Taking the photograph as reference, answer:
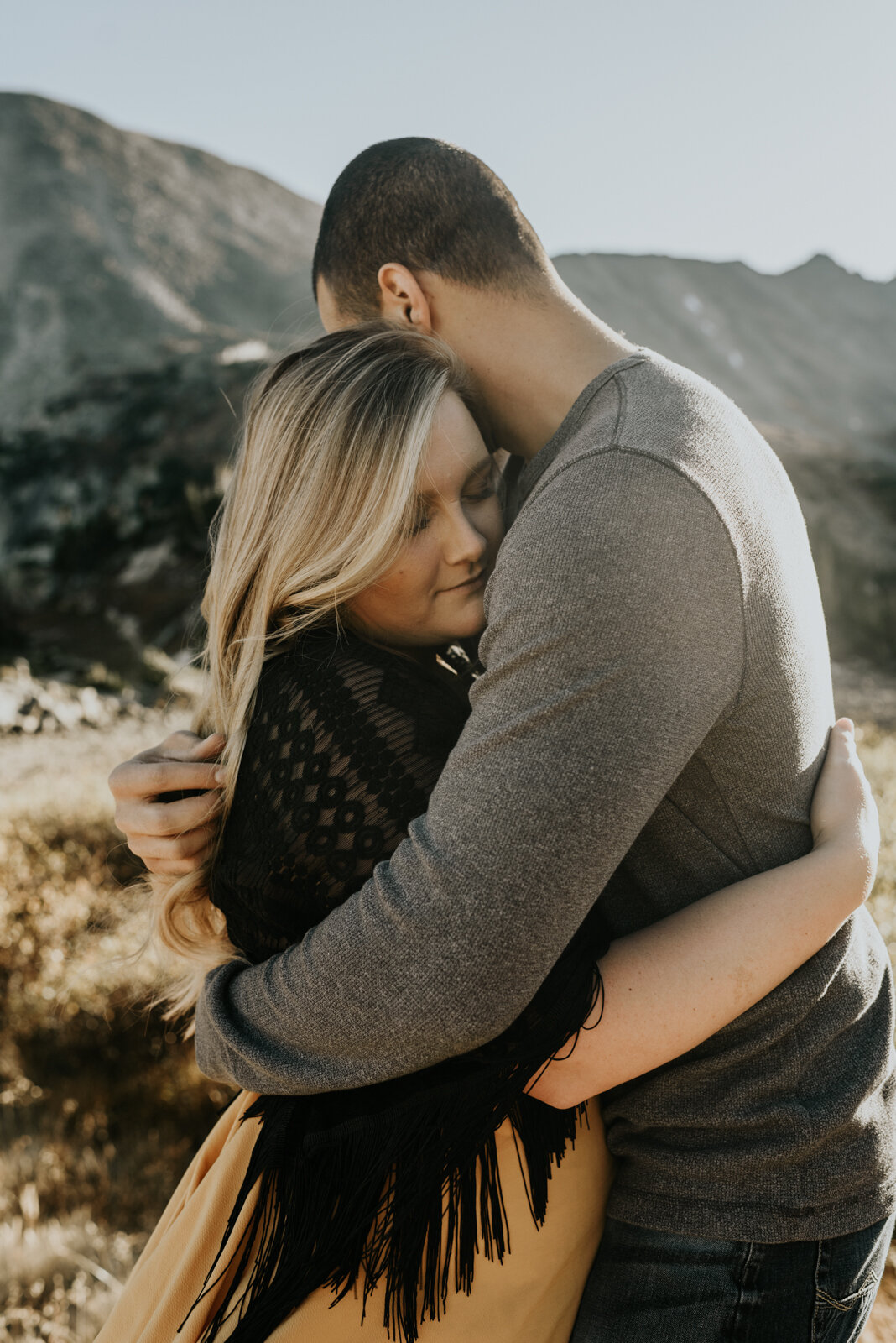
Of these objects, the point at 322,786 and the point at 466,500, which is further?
the point at 466,500

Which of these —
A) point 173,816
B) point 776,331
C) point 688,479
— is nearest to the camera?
point 688,479

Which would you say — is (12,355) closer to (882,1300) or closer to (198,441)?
(198,441)

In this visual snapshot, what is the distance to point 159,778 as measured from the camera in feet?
5.31

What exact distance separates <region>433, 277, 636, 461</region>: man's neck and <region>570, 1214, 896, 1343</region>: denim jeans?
1.48 metres

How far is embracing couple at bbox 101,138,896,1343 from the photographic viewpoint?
1.04m

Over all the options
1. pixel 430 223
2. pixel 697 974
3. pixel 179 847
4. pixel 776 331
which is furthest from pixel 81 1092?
pixel 776 331

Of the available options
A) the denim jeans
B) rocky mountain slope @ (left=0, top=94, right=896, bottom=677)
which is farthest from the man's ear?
the denim jeans

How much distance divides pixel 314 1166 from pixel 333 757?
608mm

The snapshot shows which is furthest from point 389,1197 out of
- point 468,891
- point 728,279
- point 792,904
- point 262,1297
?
point 728,279

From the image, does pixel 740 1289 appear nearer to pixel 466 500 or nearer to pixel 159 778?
pixel 159 778

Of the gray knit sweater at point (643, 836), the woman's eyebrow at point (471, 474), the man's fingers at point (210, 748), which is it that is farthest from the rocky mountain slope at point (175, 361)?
the gray knit sweater at point (643, 836)

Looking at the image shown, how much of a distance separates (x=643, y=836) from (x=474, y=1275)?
2.29ft

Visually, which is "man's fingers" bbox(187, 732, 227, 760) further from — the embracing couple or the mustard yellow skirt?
the mustard yellow skirt

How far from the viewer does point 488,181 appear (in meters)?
1.96
